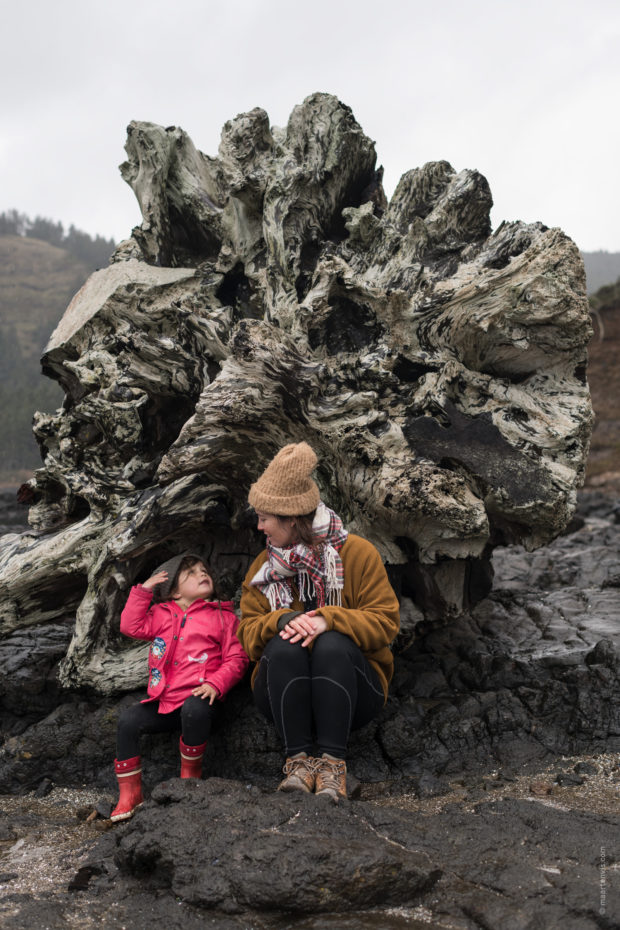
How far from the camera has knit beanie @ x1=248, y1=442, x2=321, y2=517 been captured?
124 inches

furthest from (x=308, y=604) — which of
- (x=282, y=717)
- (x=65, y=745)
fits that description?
(x=65, y=745)

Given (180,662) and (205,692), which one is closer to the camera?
(205,692)

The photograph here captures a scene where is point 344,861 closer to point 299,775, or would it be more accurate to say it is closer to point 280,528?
point 299,775

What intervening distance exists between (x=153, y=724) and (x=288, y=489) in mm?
1399

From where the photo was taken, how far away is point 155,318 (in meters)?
4.99

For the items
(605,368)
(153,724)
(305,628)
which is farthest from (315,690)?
(605,368)

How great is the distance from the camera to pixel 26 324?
9288cm

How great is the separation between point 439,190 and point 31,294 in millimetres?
107623

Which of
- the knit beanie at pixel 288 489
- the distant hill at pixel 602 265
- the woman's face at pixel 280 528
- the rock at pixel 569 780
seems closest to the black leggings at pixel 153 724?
the woman's face at pixel 280 528

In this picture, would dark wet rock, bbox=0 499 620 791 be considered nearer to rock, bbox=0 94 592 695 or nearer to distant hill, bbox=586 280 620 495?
rock, bbox=0 94 592 695

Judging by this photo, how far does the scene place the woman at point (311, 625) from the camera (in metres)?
2.99

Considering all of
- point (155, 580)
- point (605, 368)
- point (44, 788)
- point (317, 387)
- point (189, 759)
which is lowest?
point (44, 788)

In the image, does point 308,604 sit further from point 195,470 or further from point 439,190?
point 439,190

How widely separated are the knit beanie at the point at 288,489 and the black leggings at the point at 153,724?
3.39 feet
